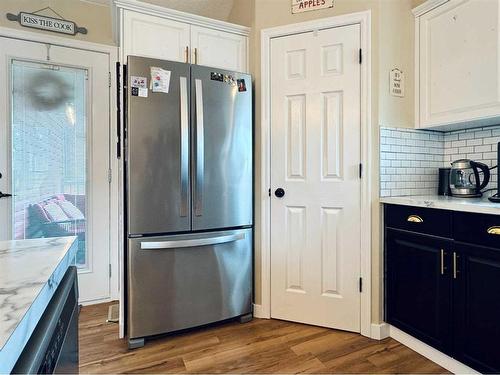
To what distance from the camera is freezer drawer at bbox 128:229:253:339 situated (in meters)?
1.92

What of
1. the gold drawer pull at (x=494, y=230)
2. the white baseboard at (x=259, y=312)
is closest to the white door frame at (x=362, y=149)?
the white baseboard at (x=259, y=312)

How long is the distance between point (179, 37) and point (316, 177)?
1.35 m

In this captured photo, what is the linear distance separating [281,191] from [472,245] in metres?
1.16

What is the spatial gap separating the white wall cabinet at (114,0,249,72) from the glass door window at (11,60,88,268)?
863 millimetres

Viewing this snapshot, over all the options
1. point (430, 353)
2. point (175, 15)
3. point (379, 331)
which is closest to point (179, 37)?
point (175, 15)

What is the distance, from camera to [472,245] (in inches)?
60.0

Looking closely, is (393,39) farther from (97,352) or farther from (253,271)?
(97,352)

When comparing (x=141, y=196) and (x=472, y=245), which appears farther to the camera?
(x=141, y=196)

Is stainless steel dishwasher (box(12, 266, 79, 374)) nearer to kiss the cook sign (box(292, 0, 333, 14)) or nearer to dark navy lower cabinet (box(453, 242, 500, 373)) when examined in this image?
dark navy lower cabinet (box(453, 242, 500, 373))

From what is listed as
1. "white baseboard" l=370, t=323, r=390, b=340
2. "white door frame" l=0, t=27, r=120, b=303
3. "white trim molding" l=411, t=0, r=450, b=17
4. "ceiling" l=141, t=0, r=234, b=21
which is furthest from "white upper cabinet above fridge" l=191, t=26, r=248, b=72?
"white baseboard" l=370, t=323, r=390, b=340

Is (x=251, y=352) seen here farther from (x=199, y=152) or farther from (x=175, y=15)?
(x=175, y=15)

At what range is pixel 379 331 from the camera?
2033mm

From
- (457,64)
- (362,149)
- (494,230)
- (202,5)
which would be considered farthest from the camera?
(202,5)

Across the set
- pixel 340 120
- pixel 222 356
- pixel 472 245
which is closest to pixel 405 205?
pixel 472 245
